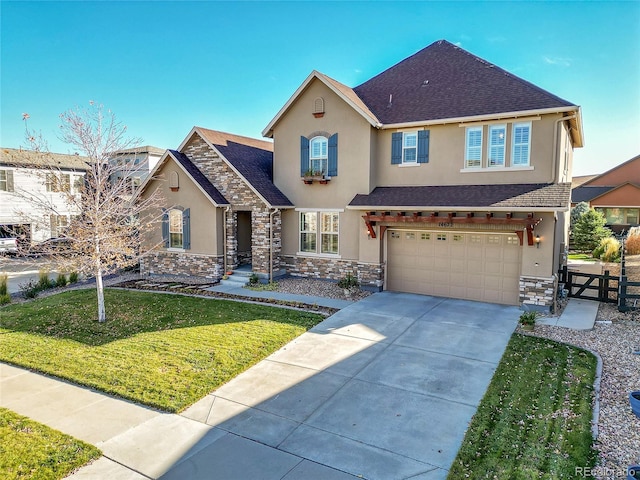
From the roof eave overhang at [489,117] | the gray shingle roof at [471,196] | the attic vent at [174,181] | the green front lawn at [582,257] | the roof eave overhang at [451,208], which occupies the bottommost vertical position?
the green front lawn at [582,257]

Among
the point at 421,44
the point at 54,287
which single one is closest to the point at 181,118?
the point at 54,287

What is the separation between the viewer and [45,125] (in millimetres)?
11742

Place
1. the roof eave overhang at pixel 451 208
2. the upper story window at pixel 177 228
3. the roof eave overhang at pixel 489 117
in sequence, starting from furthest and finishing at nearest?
the upper story window at pixel 177 228 → the roof eave overhang at pixel 489 117 → the roof eave overhang at pixel 451 208

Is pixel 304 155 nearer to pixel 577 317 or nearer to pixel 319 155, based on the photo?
pixel 319 155

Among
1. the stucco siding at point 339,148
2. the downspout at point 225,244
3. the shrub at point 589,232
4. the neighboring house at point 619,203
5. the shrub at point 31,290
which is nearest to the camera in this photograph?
the stucco siding at point 339,148

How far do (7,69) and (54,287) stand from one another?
28.6ft

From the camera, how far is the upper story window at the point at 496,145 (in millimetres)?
13118

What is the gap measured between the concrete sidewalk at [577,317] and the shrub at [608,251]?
1058 centimetres

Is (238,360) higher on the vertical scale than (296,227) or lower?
lower

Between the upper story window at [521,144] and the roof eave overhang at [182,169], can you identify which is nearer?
the upper story window at [521,144]

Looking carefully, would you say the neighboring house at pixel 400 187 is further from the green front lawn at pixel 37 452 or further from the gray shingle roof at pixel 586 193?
the gray shingle roof at pixel 586 193

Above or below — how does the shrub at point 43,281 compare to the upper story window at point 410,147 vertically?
below

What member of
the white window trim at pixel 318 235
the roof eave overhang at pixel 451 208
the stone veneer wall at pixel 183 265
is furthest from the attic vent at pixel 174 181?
the roof eave overhang at pixel 451 208

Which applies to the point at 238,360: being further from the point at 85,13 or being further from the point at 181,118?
the point at 181,118
